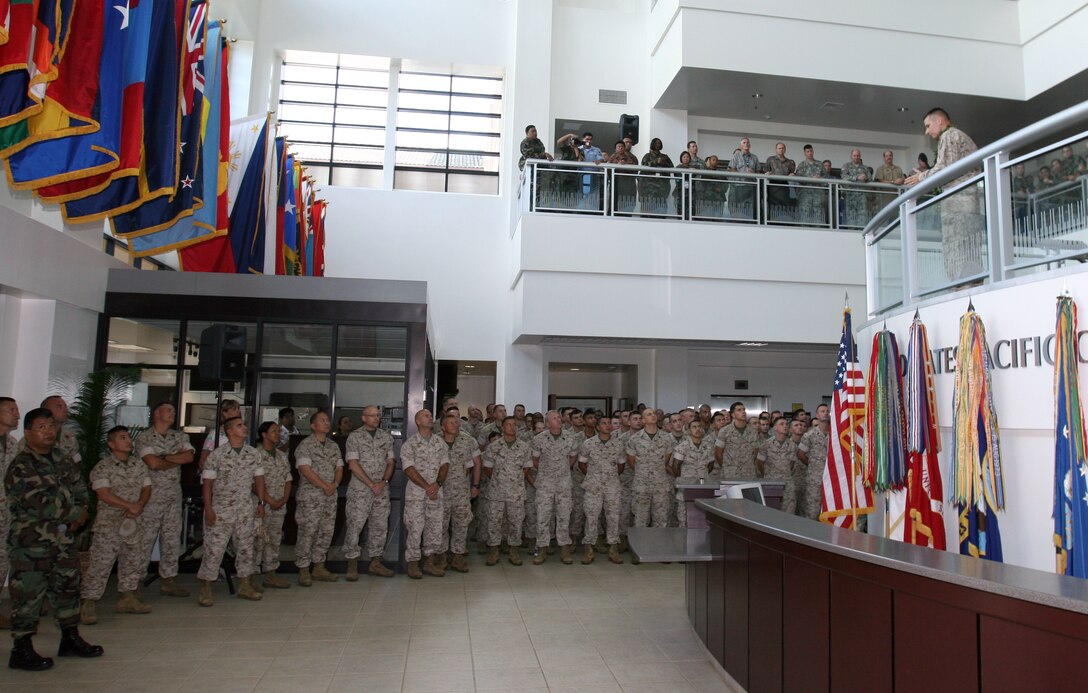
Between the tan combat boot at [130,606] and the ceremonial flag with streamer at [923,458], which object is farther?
the tan combat boot at [130,606]

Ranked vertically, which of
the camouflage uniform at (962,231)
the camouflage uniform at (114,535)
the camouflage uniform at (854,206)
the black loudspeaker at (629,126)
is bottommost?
the camouflage uniform at (114,535)

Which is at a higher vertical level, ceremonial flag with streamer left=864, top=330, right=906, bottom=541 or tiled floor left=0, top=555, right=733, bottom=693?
ceremonial flag with streamer left=864, top=330, right=906, bottom=541

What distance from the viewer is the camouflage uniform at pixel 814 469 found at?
360 inches

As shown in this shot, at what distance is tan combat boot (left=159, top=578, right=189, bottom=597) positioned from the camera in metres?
6.48

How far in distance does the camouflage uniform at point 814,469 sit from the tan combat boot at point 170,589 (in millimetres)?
7018

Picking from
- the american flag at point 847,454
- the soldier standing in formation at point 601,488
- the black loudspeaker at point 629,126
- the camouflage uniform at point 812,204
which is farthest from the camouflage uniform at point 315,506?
the black loudspeaker at point 629,126

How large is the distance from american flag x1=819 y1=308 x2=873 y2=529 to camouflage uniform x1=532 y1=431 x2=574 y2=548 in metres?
3.80

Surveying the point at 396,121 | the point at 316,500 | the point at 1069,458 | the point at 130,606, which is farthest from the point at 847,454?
the point at 396,121

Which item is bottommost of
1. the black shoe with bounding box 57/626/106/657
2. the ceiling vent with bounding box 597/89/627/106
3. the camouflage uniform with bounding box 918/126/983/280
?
the black shoe with bounding box 57/626/106/657

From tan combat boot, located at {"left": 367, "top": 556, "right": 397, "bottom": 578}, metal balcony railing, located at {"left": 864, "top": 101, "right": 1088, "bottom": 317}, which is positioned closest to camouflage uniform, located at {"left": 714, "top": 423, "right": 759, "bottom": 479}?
tan combat boot, located at {"left": 367, "top": 556, "right": 397, "bottom": 578}

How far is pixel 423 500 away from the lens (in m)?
7.43

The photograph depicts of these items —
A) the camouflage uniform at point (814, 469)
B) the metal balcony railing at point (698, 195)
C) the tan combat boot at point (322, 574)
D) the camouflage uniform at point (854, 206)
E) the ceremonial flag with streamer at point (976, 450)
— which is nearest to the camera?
the ceremonial flag with streamer at point (976, 450)

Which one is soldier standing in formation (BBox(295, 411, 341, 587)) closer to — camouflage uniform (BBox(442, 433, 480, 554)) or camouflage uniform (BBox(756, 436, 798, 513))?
camouflage uniform (BBox(442, 433, 480, 554))

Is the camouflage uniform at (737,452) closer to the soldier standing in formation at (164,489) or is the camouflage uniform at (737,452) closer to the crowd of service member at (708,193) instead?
the crowd of service member at (708,193)
